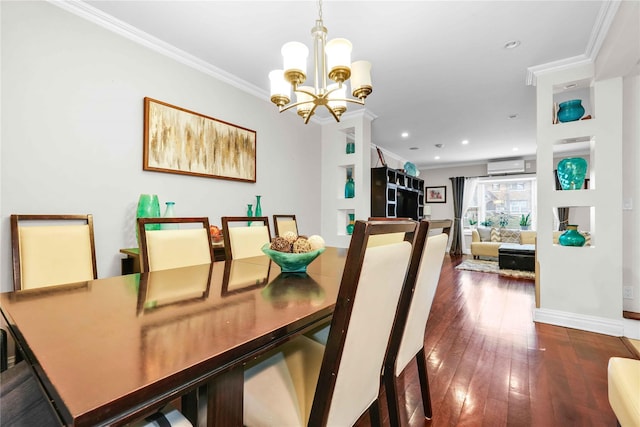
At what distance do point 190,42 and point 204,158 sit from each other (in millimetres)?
991

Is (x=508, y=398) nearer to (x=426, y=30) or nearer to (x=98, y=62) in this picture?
(x=426, y=30)

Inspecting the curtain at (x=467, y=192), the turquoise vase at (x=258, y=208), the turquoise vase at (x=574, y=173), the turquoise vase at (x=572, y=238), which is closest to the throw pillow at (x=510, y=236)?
the curtain at (x=467, y=192)

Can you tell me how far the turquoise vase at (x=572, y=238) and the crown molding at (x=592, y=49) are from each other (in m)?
1.54

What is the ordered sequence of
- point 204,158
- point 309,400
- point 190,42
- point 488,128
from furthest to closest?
point 488,128
point 204,158
point 190,42
point 309,400

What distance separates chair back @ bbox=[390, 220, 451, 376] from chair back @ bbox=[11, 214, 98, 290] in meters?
1.75

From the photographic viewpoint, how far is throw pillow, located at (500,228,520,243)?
6.38m

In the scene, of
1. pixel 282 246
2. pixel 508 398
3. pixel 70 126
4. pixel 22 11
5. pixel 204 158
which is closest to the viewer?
pixel 282 246

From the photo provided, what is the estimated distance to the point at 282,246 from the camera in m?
1.41

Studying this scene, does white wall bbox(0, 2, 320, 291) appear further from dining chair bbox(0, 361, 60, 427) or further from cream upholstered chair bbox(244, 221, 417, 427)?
cream upholstered chair bbox(244, 221, 417, 427)

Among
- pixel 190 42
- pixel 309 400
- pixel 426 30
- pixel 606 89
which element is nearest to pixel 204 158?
pixel 190 42

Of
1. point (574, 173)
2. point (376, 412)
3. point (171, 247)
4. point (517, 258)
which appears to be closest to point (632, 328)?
point (574, 173)

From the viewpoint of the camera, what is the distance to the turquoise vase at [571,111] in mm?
2619

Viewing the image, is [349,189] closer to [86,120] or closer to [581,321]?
[581,321]

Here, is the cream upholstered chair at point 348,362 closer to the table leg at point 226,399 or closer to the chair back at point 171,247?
the table leg at point 226,399
